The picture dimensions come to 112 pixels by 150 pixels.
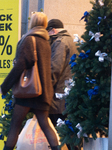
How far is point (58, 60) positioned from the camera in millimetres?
3879

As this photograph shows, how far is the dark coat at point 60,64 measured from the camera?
3.88m

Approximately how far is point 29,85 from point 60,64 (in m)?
0.64

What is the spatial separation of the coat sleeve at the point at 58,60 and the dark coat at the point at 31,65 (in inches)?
8.7

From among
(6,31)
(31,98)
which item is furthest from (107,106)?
(6,31)

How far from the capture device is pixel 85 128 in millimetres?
2719

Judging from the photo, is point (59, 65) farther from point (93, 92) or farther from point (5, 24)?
point (5, 24)

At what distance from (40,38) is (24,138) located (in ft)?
4.04

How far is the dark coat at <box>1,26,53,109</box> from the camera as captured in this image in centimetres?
349

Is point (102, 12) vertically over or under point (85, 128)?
over

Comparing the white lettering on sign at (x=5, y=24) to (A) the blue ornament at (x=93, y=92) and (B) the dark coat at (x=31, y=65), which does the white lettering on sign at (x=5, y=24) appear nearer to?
(B) the dark coat at (x=31, y=65)

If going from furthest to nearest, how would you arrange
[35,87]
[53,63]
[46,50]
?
[53,63], [46,50], [35,87]

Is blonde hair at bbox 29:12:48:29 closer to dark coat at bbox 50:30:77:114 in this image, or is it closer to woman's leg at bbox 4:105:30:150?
dark coat at bbox 50:30:77:114

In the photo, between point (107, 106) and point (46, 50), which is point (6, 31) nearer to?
point (46, 50)

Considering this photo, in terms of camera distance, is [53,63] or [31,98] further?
[53,63]
